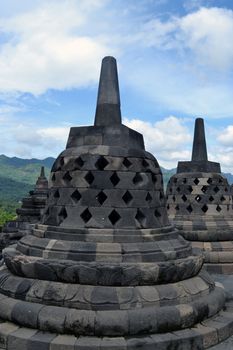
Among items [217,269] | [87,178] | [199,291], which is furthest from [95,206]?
[217,269]

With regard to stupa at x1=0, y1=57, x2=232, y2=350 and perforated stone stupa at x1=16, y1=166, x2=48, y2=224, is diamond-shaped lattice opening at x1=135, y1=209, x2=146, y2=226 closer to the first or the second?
stupa at x1=0, y1=57, x2=232, y2=350

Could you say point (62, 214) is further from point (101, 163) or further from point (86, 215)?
point (101, 163)

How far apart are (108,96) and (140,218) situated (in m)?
1.93

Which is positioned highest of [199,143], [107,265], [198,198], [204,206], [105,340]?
[199,143]

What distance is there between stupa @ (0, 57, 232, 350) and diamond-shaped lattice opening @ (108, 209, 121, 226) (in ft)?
0.04

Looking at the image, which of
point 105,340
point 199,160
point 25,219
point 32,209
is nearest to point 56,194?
point 105,340

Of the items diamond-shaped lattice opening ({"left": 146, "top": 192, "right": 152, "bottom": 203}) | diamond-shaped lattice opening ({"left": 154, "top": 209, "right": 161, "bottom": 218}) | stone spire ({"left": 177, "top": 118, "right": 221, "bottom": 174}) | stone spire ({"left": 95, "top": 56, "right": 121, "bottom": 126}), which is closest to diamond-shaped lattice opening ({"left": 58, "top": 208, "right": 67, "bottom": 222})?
diamond-shaped lattice opening ({"left": 146, "top": 192, "right": 152, "bottom": 203})

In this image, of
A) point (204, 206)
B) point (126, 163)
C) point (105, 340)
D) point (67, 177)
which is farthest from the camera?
point (204, 206)

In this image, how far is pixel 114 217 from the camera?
16.0ft

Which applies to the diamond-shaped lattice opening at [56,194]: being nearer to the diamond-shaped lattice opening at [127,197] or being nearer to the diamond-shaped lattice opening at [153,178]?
the diamond-shaped lattice opening at [127,197]

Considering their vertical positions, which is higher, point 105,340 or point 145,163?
point 145,163

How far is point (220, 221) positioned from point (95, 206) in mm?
5225

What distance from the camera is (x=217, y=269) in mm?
8461

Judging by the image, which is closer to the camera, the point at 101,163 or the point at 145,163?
the point at 101,163
